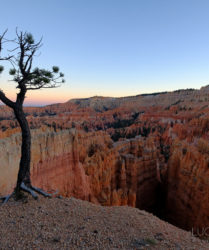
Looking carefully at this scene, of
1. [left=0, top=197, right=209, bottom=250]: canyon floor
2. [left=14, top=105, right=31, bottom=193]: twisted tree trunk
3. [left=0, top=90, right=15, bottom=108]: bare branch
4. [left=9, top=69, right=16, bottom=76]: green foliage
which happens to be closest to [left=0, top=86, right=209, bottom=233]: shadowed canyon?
[left=14, top=105, right=31, bottom=193]: twisted tree trunk

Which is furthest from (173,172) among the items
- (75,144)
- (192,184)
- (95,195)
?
(75,144)

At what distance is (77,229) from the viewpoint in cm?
318

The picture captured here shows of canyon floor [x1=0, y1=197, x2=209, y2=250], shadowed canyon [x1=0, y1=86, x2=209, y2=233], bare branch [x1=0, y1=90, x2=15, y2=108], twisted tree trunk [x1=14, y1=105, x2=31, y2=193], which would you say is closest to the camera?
canyon floor [x1=0, y1=197, x2=209, y2=250]

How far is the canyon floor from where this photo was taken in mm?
2762

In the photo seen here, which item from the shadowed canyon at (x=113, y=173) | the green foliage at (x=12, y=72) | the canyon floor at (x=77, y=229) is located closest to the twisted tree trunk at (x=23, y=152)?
the canyon floor at (x=77, y=229)

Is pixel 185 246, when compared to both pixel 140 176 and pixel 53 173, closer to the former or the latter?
pixel 53 173

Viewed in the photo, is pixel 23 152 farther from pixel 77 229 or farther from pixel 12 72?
pixel 77 229

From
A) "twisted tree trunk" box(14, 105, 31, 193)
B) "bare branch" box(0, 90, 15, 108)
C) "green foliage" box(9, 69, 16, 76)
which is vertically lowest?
"twisted tree trunk" box(14, 105, 31, 193)

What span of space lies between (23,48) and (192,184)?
12.4 metres

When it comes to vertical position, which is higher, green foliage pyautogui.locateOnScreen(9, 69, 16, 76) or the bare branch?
green foliage pyautogui.locateOnScreen(9, 69, 16, 76)

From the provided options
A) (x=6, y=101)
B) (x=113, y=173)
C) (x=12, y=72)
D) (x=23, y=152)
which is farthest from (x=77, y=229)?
(x=113, y=173)

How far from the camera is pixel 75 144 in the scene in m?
12.2

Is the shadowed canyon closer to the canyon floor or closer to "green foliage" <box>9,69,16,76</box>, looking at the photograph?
the canyon floor

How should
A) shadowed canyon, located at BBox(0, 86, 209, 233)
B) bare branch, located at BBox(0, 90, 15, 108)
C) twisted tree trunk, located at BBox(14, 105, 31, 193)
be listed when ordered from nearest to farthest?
bare branch, located at BBox(0, 90, 15, 108), twisted tree trunk, located at BBox(14, 105, 31, 193), shadowed canyon, located at BBox(0, 86, 209, 233)
